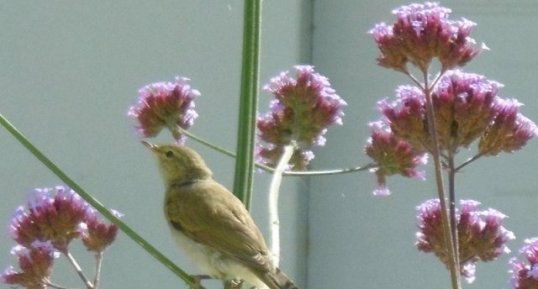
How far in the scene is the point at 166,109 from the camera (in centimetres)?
213

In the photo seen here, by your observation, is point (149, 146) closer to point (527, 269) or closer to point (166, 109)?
point (166, 109)

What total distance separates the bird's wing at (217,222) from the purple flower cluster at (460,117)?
1.21ft

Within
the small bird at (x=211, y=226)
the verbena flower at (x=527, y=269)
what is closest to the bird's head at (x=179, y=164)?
→ the small bird at (x=211, y=226)

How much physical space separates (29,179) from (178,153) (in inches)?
77.5

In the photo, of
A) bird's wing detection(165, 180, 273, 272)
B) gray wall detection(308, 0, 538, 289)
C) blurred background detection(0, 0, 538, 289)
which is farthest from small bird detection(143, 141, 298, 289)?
gray wall detection(308, 0, 538, 289)

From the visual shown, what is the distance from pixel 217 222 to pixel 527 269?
2.62 ft

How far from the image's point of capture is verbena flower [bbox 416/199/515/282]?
5.84 feet

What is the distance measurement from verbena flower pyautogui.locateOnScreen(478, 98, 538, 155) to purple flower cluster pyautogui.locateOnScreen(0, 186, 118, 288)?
535 mm

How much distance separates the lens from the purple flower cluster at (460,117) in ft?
5.64

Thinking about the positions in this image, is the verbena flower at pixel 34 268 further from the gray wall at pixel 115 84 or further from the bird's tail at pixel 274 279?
the gray wall at pixel 115 84

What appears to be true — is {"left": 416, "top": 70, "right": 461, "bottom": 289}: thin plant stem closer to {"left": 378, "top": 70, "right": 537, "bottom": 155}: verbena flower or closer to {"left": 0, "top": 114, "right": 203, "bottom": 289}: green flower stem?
{"left": 378, "top": 70, "right": 537, "bottom": 155}: verbena flower

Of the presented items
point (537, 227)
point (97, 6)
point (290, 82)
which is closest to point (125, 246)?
point (97, 6)

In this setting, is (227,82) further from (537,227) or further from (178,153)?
(178,153)

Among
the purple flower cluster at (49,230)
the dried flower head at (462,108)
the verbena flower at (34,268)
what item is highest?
the dried flower head at (462,108)
